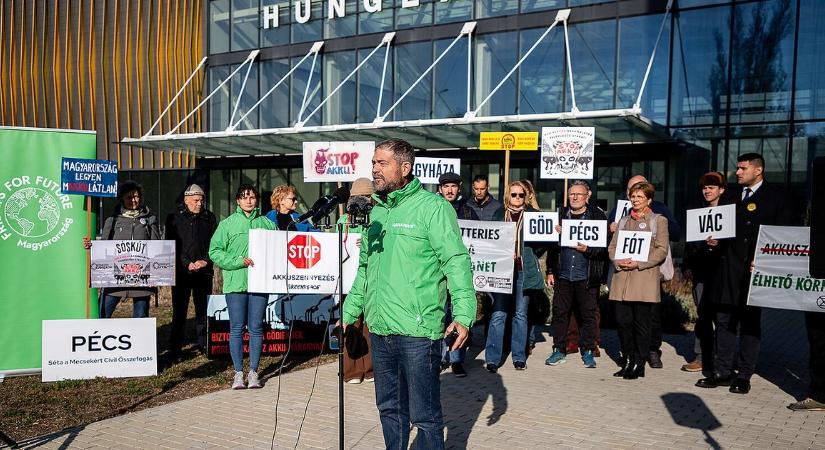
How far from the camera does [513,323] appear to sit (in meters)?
8.69

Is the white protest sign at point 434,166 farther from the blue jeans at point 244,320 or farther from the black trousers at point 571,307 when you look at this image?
the blue jeans at point 244,320

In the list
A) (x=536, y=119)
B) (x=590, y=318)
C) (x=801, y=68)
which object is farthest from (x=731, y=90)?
(x=590, y=318)

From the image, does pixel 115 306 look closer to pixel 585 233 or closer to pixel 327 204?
pixel 327 204

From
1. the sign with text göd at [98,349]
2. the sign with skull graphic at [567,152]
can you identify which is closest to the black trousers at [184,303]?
the sign with text göd at [98,349]

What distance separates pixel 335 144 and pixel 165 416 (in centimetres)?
423

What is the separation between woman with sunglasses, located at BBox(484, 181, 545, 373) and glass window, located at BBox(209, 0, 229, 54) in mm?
21567

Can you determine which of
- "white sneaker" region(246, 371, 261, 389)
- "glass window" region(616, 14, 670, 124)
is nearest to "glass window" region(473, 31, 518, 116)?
"glass window" region(616, 14, 670, 124)

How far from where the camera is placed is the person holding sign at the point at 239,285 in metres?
7.26

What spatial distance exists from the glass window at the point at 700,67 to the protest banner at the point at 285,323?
1350cm

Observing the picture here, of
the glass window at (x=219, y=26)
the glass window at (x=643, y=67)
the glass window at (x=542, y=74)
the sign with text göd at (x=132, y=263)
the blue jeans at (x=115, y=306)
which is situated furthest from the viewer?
the glass window at (x=219, y=26)

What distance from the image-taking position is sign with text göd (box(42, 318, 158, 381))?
7184mm

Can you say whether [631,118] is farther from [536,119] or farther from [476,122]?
[476,122]

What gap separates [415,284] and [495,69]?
60.5 ft

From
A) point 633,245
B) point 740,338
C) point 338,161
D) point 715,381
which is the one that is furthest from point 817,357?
point 338,161
